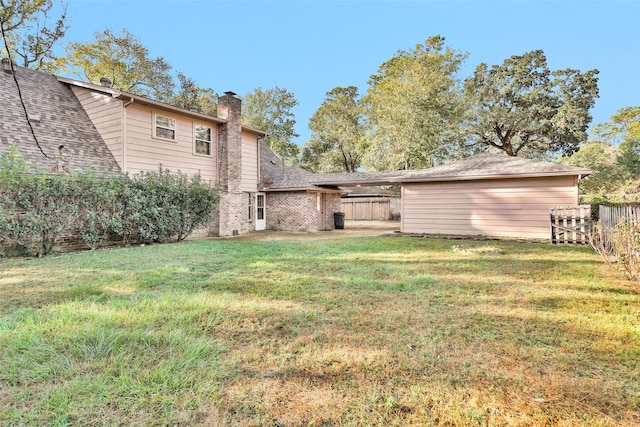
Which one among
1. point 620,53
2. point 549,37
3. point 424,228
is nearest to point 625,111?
point 620,53

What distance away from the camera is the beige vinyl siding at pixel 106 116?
10031mm

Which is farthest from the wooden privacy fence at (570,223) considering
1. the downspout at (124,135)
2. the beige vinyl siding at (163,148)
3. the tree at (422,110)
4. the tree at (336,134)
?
the tree at (336,134)

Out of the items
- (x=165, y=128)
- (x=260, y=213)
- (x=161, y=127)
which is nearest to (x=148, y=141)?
(x=161, y=127)

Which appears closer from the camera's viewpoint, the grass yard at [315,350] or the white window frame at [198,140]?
the grass yard at [315,350]

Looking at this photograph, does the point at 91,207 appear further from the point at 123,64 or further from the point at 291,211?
the point at 123,64

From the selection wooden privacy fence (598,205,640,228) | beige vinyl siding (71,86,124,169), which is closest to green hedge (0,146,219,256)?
beige vinyl siding (71,86,124,169)

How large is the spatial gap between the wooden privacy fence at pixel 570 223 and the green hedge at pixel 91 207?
37.3ft

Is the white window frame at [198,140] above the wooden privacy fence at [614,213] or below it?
above

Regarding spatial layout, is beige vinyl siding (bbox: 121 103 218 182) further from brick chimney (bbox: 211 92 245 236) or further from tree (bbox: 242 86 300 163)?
tree (bbox: 242 86 300 163)

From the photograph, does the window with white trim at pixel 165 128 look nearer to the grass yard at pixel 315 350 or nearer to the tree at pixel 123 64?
the grass yard at pixel 315 350

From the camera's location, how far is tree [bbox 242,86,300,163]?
101 feet

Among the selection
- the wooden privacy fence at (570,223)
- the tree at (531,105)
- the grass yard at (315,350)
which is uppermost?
the tree at (531,105)

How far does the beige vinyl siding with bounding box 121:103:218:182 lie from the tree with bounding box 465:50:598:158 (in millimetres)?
Result: 19675

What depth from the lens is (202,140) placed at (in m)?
12.5
